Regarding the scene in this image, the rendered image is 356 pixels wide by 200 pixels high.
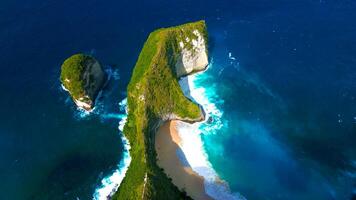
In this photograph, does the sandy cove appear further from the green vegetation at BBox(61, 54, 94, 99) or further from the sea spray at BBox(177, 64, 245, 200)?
the green vegetation at BBox(61, 54, 94, 99)

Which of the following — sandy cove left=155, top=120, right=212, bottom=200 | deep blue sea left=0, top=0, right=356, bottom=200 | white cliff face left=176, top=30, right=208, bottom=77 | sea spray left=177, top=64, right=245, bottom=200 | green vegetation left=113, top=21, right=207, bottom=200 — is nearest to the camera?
green vegetation left=113, top=21, right=207, bottom=200

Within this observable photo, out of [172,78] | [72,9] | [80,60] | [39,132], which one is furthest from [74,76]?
[72,9]

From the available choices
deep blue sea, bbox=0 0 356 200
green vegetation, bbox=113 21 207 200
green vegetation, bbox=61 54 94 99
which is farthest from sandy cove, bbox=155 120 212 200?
green vegetation, bbox=61 54 94 99

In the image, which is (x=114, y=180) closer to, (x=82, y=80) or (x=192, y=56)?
(x=82, y=80)

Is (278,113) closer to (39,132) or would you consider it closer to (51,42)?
(39,132)

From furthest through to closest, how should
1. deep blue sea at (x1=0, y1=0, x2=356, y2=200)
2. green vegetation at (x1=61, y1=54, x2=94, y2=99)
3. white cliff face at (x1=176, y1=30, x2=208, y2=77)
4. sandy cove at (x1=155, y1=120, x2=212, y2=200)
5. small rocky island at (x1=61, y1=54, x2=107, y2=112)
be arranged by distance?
white cliff face at (x1=176, y1=30, x2=208, y2=77), small rocky island at (x1=61, y1=54, x2=107, y2=112), green vegetation at (x1=61, y1=54, x2=94, y2=99), deep blue sea at (x1=0, y1=0, x2=356, y2=200), sandy cove at (x1=155, y1=120, x2=212, y2=200)

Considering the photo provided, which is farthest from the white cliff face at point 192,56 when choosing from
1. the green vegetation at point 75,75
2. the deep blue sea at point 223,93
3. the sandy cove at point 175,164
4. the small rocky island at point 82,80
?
the green vegetation at point 75,75

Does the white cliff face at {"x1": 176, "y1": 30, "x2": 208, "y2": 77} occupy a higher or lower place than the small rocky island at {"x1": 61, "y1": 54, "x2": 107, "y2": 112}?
higher
